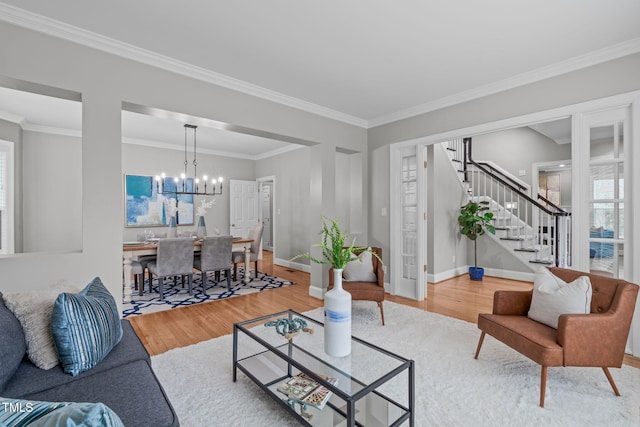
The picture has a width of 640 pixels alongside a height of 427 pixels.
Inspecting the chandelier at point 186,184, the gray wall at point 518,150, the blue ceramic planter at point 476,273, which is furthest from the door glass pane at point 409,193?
the chandelier at point 186,184

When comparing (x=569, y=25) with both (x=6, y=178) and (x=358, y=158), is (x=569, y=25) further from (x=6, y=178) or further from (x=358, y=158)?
(x=6, y=178)

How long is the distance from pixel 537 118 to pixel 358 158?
2.47 metres

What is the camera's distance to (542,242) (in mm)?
5406

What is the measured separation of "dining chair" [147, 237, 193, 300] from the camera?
4.13 m

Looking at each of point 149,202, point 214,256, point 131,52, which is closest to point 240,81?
point 131,52

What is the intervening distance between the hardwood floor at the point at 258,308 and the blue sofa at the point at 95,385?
1281 mm

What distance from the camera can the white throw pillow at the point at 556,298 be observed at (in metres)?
2.07

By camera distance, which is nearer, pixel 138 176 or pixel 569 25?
pixel 569 25

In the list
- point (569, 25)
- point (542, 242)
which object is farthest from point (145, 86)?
point (542, 242)

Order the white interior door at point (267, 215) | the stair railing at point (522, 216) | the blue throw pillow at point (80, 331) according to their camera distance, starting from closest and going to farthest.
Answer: the blue throw pillow at point (80, 331) < the stair railing at point (522, 216) < the white interior door at point (267, 215)

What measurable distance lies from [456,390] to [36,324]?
8.30 ft

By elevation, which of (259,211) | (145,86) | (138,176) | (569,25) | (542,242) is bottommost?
(542,242)

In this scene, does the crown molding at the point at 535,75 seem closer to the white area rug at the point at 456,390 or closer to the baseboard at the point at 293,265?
the white area rug at the point at 456,390

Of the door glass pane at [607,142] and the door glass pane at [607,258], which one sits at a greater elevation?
the door glass pane at [607,142]
